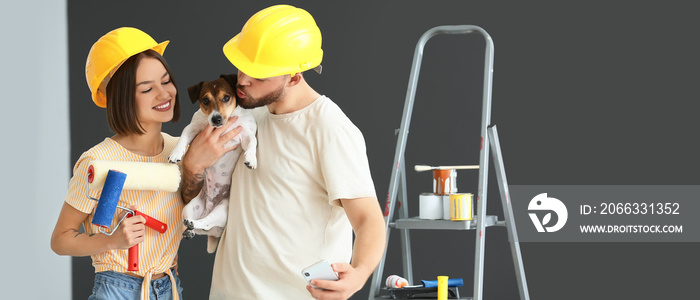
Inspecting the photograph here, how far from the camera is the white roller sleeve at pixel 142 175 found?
5.63ft

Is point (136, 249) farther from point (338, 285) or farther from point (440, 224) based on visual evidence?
point (440, 224)

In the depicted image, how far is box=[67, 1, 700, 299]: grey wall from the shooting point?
146 inches

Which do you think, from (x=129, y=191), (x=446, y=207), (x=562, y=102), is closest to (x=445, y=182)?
(x=446, y=207)

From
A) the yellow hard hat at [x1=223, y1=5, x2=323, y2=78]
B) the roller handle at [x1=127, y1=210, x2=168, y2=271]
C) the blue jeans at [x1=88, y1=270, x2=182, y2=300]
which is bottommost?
the blue jeans at [x1=88, y1=270, x2=182, y2=300]

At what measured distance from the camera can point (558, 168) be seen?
3.82 metres

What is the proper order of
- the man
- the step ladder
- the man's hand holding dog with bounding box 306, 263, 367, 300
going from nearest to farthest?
the man's hand holding dog with bounding box 306, 263, 367, 300, the man, the step ladder

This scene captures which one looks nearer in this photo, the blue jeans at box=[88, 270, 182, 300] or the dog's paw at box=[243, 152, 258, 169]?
the dog's paw at box=[243, 152, 258, 169]

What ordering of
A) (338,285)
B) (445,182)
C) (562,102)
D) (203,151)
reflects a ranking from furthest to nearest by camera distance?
(562,102) < (445,182) < (203,151) < (338,285)

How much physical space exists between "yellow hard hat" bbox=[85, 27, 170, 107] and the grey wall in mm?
1788

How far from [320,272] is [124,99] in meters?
0.75

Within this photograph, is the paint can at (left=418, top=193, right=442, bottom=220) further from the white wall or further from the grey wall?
the white wall

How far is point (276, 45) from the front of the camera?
166 centimetres

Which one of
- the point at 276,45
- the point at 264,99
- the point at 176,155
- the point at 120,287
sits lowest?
the point at 120,287

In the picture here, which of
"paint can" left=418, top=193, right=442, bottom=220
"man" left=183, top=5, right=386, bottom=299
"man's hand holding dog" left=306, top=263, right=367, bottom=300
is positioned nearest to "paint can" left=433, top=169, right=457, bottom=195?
"paint can" left=418, top=193, right=442, bottom=220
